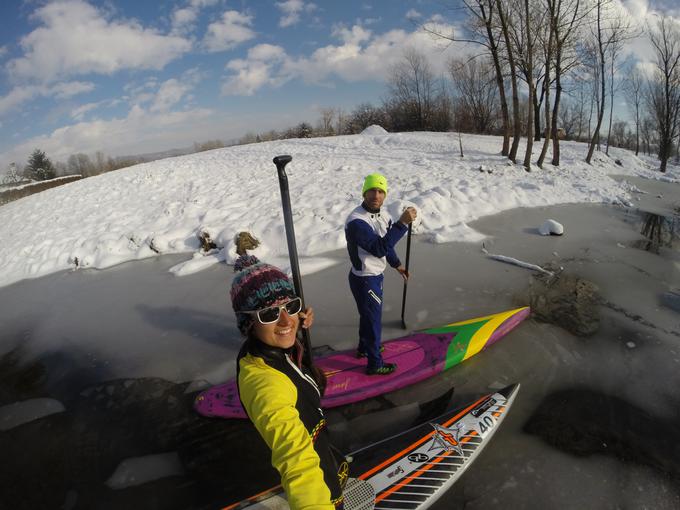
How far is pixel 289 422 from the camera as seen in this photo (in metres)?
1.37

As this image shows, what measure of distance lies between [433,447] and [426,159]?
46.0 feet

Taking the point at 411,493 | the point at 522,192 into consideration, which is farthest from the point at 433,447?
the point at 522,192

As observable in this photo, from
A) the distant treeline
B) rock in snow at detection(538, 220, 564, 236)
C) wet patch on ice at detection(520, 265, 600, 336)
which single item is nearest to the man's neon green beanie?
wet patch on ice at detection(520, 265, 600, 336)

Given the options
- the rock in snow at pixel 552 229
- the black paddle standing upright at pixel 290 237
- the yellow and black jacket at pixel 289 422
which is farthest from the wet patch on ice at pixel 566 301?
the yellow and black jacket at pixel 289 422

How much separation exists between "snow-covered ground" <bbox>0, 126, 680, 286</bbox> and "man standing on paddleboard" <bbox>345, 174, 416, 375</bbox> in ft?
11.3

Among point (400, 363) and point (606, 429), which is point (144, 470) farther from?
point (606, 429)

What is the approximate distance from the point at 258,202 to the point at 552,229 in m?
8.16

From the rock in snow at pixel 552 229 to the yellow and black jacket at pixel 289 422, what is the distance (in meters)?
7.73

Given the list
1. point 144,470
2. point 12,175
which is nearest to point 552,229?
point 144,470

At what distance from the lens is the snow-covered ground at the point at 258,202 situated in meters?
8.60

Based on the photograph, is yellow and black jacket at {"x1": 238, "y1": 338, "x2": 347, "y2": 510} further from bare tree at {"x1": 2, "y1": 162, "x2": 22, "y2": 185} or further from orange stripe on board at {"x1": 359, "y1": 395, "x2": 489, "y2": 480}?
bare tree at {"x1": 2, "y1": 162, "x2": 22, "y2": 185}

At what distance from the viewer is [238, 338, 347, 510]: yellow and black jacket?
132 centimetres

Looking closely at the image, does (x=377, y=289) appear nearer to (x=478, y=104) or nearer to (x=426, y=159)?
(x=426, y=159)

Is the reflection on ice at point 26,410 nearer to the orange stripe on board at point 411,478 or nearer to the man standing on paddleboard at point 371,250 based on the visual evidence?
the man standing on paddleboard at point 371,250
